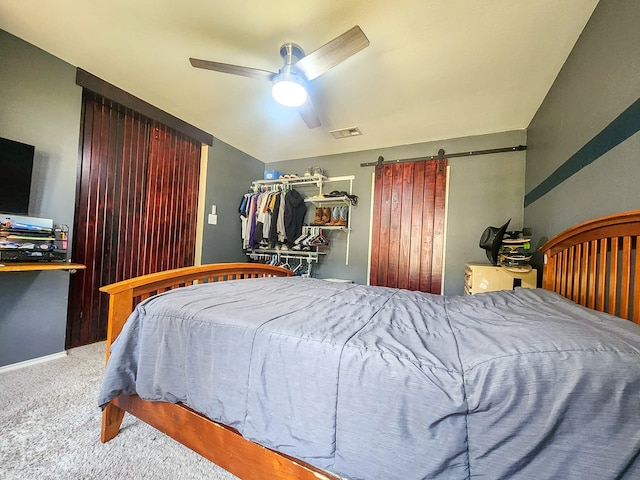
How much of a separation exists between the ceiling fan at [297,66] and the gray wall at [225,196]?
6.00ft

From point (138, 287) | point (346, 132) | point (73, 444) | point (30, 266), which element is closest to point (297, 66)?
point (346, 132)

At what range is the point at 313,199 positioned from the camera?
3.45 meters

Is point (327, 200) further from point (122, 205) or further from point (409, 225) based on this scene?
point (122, 205)

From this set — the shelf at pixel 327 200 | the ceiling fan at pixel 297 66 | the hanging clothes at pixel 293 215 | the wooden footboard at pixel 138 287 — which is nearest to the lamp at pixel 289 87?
the ceiling fan at pixel 297 66

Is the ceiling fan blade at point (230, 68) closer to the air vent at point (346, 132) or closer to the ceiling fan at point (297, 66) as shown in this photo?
the ceiling fan at point (297, 66)

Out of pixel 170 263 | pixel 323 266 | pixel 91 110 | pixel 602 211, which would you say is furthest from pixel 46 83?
pixel 602 211

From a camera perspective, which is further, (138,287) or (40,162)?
(40,162)

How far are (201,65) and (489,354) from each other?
7.01ft

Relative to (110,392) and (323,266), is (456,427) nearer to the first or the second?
(110,392)

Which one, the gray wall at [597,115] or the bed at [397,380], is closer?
the bed at [397,380]

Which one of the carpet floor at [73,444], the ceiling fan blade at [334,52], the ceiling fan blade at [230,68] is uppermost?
the ceiling fan blade at [334,52]

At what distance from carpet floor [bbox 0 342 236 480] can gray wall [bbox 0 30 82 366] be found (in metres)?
0.40

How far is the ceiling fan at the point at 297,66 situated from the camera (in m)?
1.42

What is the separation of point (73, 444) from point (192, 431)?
71cm
